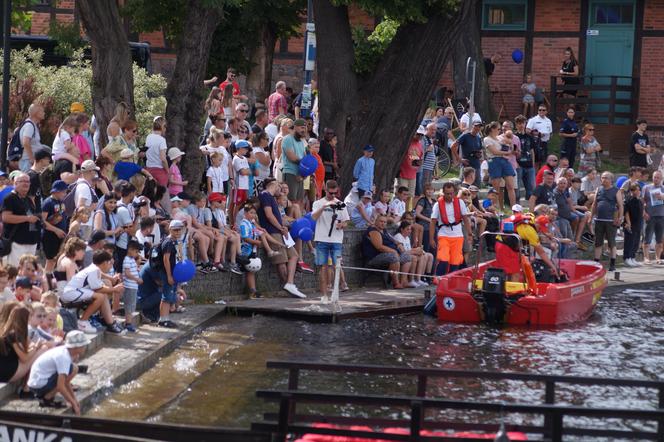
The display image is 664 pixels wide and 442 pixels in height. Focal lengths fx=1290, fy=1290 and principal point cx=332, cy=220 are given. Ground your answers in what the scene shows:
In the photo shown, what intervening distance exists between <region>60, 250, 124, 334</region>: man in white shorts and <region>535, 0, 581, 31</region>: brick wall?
→ 875 inches

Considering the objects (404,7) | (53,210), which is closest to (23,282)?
(53,210)

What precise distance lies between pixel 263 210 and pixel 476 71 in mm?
14325

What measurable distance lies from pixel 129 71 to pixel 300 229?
3.82 meters

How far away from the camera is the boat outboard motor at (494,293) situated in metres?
19.7

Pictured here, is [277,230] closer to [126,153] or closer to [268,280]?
[268,280]

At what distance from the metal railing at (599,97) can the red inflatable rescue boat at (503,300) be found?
47.6ft

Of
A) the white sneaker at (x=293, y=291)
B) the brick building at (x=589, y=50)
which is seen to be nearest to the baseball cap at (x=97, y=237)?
the white sneaker at (x=293, y=291)

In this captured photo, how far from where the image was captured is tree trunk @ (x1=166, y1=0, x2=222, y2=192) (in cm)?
2120

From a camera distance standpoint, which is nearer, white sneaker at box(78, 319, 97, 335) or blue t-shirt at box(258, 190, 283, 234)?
white sneaker at box(78, 319, 97, 335)

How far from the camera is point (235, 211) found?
20797mm

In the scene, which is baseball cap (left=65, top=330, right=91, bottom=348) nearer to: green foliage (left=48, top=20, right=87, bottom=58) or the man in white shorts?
the man in white shorts

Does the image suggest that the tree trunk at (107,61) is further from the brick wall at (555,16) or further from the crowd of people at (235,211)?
the brick wall at (555,16)

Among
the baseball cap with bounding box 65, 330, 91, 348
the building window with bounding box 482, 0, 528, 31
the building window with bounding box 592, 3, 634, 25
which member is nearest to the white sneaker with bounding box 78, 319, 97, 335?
the baseball cap with bounding box 65, 330, 91, 348

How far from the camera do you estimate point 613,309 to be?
22.5 meters
